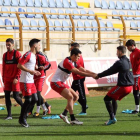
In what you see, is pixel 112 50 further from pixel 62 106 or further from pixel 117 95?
pixel 117 95

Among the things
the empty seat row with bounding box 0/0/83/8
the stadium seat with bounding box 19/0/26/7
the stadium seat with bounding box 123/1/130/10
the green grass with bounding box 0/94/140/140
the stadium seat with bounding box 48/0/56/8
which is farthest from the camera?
the stadium seat with bounding box 123/1/130/10

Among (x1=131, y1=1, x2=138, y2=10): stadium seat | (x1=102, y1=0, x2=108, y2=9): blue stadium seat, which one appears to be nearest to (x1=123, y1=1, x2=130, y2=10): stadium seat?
(x1=131, y1=1, x2=138, y2=10): stadium seat

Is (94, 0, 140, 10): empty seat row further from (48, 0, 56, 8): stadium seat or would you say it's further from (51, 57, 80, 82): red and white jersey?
(51, 57, 80, 82): red and white jersey

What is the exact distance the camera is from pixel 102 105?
1481 centimetres

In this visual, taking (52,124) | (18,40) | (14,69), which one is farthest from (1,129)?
(18,40)

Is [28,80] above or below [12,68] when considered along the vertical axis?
below

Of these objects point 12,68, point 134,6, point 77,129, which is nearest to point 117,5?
point 134,6

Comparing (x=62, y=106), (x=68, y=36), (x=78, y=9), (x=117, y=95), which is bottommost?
(x=62, y=106)

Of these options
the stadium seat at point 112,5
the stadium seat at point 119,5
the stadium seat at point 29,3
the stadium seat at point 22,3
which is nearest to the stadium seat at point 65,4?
the stadium seat at point 29,3

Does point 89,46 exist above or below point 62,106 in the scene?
above

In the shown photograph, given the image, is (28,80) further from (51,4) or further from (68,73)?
(51,4)

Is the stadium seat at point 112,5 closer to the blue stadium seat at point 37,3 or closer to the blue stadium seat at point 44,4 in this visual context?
the blue stadium seat at point 44,4

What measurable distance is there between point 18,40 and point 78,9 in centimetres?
785

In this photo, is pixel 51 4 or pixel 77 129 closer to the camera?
pixel 77 129
